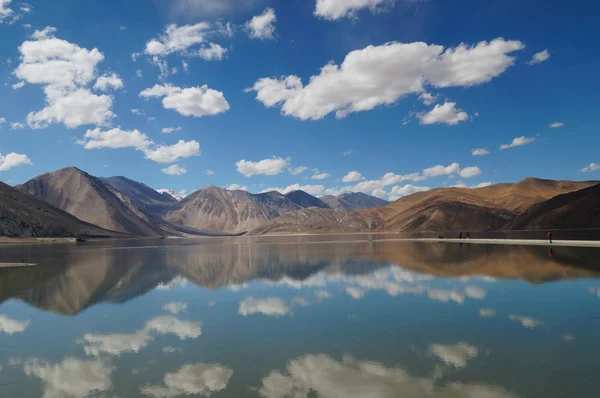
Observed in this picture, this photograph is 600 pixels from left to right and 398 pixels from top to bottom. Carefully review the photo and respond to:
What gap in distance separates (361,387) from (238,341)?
235 inches

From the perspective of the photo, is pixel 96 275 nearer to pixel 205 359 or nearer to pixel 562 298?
pixel 205 359

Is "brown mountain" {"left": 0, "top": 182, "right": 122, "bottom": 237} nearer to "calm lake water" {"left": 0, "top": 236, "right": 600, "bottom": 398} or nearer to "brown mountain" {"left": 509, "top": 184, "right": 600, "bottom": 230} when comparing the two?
"calm lake water" {"left": 0, "top": 236, "right": 600, "bottom": 398}

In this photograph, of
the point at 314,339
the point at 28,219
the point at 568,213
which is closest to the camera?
the point at 314,339

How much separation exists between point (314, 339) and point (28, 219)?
186858 millimetres

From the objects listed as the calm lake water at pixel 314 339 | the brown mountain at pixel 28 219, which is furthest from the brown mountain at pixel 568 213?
the brown mountain at pixel 28 219

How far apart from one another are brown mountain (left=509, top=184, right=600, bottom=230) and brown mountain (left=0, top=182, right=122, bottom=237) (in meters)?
187

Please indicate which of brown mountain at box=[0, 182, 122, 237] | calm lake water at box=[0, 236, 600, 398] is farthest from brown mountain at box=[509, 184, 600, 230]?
brown mountain at box=[0, 182, 122, 237]

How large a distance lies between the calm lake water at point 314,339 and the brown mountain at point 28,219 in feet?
496

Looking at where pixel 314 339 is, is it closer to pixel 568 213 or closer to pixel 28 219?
pixel 568 213

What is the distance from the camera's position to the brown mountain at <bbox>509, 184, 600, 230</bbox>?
392 feet

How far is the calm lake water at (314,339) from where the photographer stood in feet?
34.5

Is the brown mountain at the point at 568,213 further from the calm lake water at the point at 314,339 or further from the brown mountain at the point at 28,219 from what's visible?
the brown mountain at the point at 28,219

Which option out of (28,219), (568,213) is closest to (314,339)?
(568,213)

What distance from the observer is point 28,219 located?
165000 millimetres
